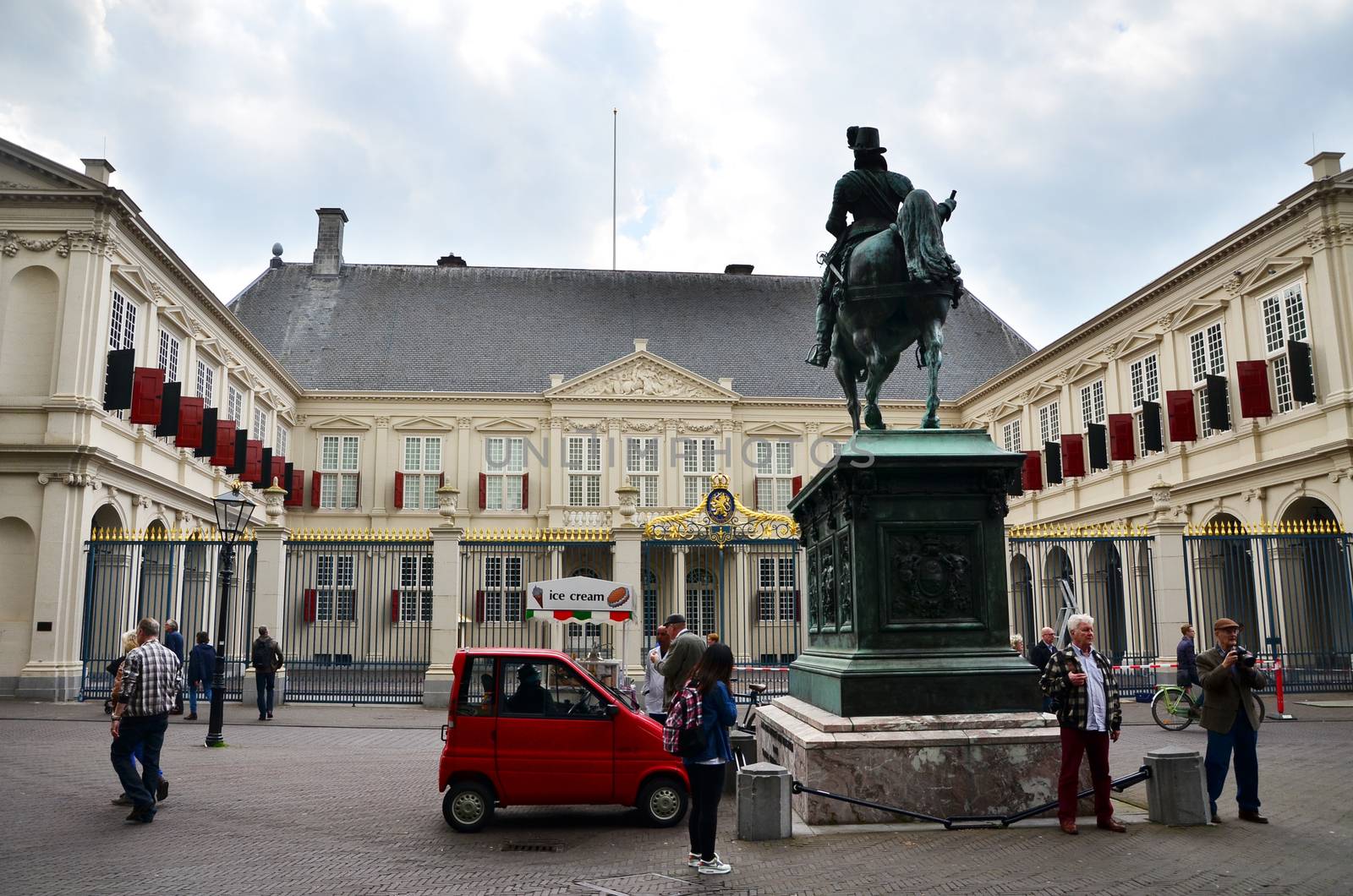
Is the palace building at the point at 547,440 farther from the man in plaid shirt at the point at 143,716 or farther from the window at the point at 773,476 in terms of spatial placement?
the man in plaid shirt at the point at 143,716

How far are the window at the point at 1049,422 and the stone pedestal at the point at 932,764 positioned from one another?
27.8 metres

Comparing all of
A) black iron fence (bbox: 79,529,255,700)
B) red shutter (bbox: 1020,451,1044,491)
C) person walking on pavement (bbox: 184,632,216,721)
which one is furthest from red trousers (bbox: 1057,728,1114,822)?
red shutter (bbox: 1020,451,1044,491)

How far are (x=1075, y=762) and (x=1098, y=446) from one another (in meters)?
24.9

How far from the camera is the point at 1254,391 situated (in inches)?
901

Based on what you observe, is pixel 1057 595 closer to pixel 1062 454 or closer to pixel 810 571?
pixel 1062 454

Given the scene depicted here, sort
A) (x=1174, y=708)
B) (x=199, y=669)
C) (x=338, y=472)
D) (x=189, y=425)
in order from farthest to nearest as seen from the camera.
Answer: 1. (x=338, y=472)
2. (x=189, y=425)
3. (x=199, y=669)
4. (x=1174, y=708)

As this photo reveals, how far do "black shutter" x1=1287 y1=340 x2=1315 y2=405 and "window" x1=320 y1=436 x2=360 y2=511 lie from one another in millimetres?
29586

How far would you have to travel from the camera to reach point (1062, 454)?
101 feet

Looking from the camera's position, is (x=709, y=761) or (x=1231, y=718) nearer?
(x=709, y=761)

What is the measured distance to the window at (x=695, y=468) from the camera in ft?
123

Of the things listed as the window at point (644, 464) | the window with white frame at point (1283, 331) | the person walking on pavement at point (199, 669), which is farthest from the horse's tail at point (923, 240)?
the window at point (644, 464)

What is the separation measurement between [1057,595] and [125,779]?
2594cm

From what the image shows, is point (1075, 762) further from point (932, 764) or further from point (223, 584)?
point (223, 584)

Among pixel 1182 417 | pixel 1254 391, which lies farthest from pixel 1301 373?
pixel 1182 417
